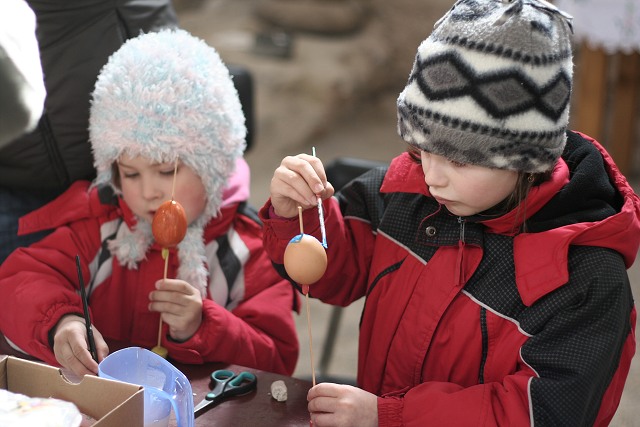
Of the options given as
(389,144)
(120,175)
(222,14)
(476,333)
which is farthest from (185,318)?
(222,14)

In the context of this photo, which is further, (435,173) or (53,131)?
(53,131)

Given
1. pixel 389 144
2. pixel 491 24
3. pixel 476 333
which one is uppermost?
pixel 491 24

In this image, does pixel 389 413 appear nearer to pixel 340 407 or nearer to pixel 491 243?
pixel 340 407

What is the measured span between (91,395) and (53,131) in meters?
0.86

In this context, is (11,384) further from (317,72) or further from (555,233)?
(317,72)

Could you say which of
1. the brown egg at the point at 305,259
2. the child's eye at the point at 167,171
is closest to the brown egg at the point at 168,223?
the child's eye at the point at 167,171

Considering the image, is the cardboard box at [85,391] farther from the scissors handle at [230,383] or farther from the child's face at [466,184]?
the child's face at [466,184]

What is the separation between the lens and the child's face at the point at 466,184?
1.27 m

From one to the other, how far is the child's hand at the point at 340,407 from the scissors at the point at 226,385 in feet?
0.40

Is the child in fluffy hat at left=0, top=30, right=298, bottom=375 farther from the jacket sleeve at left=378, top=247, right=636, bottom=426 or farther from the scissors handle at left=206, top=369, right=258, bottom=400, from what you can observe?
the jacket sleeve at left=378, top=247, right=636, bottom=426

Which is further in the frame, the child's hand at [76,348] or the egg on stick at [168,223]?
the egg on stick at [168,223]

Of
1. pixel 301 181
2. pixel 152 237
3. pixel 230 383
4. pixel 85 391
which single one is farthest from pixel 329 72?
pixel 85 391

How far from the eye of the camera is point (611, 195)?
1341 millimetres

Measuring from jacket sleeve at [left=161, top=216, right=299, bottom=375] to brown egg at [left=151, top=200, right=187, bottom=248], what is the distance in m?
0.13
